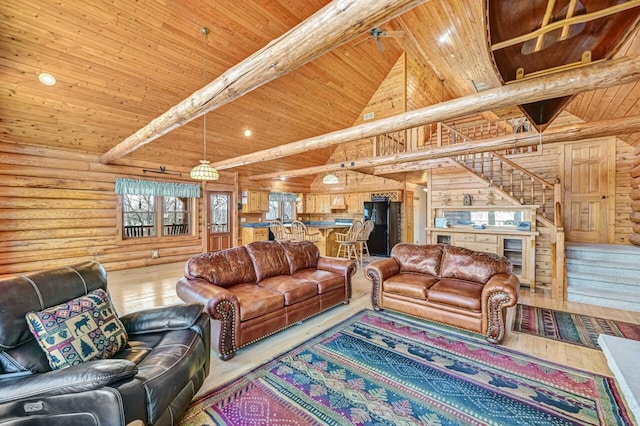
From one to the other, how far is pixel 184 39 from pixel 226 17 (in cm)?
75

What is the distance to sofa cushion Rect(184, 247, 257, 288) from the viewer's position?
9.87ft

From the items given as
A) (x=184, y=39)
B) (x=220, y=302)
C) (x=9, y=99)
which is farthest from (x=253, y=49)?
(x=220, y=302)

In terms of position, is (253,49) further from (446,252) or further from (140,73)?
(446,252)

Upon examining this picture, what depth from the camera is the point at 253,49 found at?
4.98 meters

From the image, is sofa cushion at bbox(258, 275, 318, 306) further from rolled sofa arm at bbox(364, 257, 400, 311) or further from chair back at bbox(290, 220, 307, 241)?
chair back at bbox(290, 220, 307, 241)

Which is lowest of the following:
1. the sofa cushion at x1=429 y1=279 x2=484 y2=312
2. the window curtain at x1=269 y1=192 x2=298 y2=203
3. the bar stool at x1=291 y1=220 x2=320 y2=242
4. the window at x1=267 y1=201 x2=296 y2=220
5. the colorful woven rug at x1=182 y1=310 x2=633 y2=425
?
the colorful woven rug at x1=182 y1=310 x2=633 y2=425

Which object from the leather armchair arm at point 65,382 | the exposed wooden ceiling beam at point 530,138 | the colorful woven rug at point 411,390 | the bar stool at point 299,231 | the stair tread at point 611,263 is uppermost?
the exposed wooden ceiling beam at point 530,138

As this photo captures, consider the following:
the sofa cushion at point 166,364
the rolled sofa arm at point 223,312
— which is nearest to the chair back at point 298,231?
the rolled sofa arm at point 223,312

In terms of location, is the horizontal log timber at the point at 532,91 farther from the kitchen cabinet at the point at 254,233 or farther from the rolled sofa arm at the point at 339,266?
the kitchen cabinet at the point at 254,233

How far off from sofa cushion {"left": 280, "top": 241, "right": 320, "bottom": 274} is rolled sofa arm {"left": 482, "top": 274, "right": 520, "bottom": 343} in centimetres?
225

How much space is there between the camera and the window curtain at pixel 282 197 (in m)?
9.56

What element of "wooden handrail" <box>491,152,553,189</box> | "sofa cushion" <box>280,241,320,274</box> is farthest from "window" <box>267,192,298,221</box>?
"wooden handrail" <box>491,152,553,189</box>

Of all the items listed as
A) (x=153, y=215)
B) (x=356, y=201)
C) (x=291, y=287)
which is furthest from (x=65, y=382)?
(x=356, y=201)

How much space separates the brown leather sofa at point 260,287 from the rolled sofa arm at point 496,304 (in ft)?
5.52
